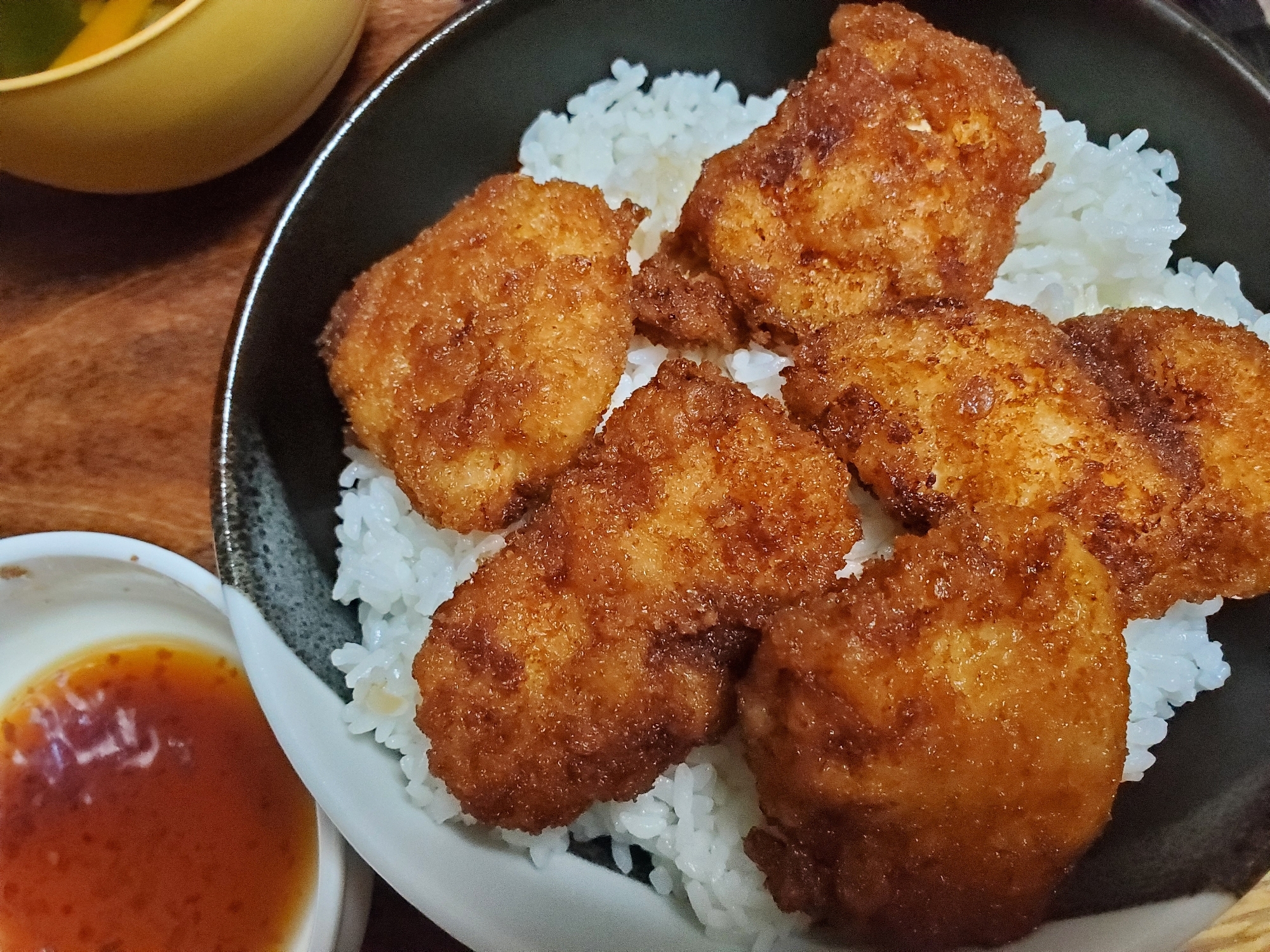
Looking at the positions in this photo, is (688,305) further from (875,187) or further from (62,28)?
(62,28)

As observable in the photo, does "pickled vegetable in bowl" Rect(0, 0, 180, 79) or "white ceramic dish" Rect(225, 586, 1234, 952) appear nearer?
"white ceramic dish" Rect(225, 586, 1234, 952)

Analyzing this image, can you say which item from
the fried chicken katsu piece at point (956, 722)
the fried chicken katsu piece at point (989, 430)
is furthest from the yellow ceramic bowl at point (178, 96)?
the fried chicken katsu piece at point (956, 722)

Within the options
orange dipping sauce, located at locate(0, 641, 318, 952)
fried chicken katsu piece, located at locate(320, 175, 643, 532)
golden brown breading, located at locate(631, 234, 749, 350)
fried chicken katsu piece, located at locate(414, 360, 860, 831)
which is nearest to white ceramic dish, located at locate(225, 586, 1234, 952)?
fried chicken katsu piece, located at locate(414, 360, 860, 831)

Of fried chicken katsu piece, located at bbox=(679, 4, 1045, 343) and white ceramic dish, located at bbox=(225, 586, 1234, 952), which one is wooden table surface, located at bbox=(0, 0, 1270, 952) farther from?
fried chicken katsu piece, located at bbox=(679, 4, 1045, 343)

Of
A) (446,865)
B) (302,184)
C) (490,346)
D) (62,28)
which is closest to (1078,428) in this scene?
(490,346)

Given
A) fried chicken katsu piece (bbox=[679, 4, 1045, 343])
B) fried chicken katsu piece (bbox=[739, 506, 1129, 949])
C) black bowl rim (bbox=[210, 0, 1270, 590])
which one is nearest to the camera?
fried chicken katsu piece (bbox=[739, 506, 1129, 949])

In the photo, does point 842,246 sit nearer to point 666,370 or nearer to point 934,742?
point 666,370

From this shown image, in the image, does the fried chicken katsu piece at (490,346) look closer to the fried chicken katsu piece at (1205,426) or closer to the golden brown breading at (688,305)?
the golden brown breading at (688,305)
